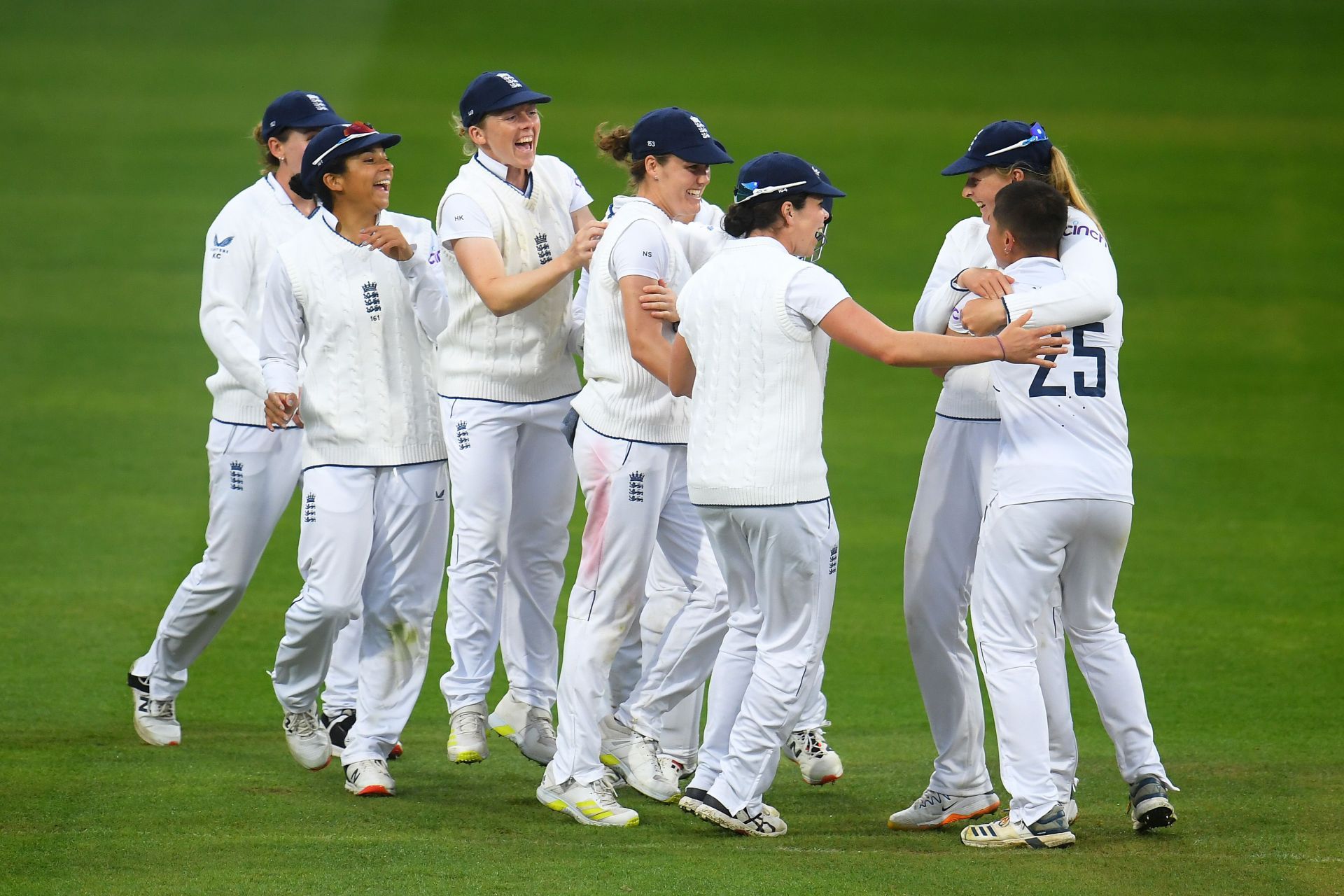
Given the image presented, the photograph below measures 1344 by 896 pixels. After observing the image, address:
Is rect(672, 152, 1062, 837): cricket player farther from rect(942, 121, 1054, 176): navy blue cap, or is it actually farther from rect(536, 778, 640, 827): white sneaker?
rect(942, 121, 1054, 176): navy blue cap

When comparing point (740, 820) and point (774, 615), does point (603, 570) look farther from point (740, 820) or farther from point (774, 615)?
point (740, 820)

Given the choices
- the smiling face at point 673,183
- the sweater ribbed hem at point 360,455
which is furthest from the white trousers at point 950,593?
the sweater ribbed hem at point 360,455

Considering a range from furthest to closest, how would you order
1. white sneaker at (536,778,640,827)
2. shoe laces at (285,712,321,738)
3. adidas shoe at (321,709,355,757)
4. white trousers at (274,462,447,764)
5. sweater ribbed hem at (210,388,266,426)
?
sweater ribbed hem at (210,388,266,426)
adidas shoe at (321,709,355,757)
shoe laces at (285,712,321,738)
white trousers at (274,462,447,764)
white sneaker at (536,778,640,827)

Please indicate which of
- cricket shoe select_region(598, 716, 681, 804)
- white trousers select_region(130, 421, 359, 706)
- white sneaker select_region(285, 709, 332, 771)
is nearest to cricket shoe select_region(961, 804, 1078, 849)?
cricket shoe select_region(598, 716, 681, 804)

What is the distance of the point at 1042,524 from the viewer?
462 cm

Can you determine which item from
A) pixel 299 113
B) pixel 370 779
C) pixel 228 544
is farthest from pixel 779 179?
pixel 228 544

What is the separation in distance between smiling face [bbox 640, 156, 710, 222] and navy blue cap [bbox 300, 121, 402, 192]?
2.69ft

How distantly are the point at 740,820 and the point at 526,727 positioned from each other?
47.2 inches

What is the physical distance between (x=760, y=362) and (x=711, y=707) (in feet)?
3.42

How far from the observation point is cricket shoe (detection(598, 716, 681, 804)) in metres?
5.34

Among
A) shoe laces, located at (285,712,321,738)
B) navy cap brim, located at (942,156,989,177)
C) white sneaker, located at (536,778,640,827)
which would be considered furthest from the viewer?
shoe laces, located at (285,712,321,738)

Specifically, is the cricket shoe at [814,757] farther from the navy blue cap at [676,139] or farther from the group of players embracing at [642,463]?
the navy blue cap at [676,139]

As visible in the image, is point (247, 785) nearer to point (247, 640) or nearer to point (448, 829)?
point (448, 829)

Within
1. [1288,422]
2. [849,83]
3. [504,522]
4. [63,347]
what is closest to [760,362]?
[504,522]
